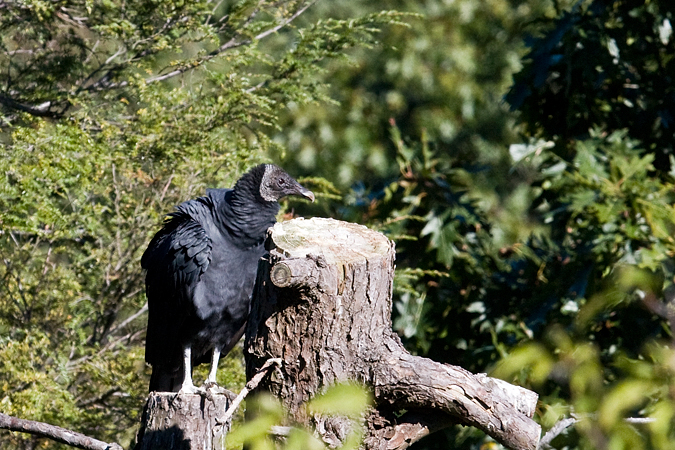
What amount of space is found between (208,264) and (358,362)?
4.54 feet

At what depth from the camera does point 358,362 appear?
2.29 m

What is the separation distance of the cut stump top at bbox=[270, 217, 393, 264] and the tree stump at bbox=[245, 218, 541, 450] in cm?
1

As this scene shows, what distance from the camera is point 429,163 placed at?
5.12 metres

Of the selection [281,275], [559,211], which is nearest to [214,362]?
[281,275]

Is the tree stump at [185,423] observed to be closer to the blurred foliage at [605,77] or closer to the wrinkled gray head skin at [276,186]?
Result: the wrinkled gray head skin at [276,186]

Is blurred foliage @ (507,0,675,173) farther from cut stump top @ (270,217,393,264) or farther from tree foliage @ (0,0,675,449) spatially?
cut stump top @ (270,217,393,264)

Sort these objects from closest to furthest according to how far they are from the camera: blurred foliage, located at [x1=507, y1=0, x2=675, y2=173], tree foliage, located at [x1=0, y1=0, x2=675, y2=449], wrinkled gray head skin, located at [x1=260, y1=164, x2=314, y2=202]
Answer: wrinkled gray head skin, located at [x1=260, y1=164, x2=314, y2=202] → tree foliage, located at [x1=0, y1=0, x2=675, y2=449] → blurred foliage, located at [x1=507, y1=0, x2=675, y2=173]

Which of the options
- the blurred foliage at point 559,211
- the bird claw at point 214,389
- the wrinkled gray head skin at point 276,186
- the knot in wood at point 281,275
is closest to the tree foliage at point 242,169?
the blurred foliage at point 559,211

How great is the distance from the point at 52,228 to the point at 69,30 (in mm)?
1386

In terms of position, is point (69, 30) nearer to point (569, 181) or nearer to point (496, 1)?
point (569, 181)

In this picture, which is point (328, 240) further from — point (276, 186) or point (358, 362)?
point (276, 186)

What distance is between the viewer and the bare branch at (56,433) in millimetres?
2502

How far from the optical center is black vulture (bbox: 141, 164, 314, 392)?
11.4 feet

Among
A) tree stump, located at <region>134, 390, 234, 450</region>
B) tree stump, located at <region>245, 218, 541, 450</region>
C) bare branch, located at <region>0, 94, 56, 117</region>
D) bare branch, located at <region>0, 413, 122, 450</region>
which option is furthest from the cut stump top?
bare branch, located at <region>0, 94, 56, 117</region>
